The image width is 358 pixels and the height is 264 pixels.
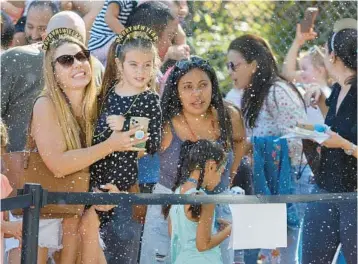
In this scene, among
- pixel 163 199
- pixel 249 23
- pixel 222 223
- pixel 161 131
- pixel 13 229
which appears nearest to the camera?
pixel 163 199

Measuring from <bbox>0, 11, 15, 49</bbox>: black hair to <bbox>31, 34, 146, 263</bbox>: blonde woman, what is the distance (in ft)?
4.40

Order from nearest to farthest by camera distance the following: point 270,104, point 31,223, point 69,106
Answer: point 31,223 → point 69,106 → point 270,104

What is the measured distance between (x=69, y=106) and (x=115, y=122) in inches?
8.6

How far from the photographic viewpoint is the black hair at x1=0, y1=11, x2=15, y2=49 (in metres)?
5.82

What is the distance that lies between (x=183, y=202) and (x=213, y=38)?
4.39m

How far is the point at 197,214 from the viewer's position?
4.55 m

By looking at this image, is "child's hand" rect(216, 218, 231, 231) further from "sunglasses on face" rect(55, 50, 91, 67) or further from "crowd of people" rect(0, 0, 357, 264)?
"sunglasses on face" rect(55, 50, 91, 67)

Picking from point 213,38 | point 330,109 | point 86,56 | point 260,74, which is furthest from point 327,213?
point 213,38

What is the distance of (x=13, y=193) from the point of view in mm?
4418

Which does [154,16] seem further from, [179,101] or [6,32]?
[6,32]

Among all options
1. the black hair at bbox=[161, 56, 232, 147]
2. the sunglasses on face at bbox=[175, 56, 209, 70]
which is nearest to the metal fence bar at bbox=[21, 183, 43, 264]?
the black hair at bbox=[161, 56, 232, 147]

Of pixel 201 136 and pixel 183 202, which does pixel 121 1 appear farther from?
pixel 183 202

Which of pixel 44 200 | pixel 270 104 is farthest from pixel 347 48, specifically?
pixel 44 200

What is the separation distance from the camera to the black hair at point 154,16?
552cm
